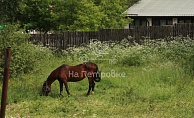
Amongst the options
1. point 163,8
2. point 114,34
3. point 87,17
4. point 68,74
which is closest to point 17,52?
point 68,74

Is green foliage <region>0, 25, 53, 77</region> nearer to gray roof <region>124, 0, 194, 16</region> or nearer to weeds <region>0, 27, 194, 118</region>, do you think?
weeds <region>0, 27, 194, 118</region>

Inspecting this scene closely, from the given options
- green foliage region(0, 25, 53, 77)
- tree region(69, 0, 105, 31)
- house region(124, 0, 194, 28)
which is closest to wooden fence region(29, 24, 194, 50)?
tree region(69, 0, 105, 31)

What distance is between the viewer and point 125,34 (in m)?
21.1

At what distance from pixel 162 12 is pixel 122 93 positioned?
26.2m

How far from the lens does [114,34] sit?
2109 centimetres

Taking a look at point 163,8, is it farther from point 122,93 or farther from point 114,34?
point 122,93

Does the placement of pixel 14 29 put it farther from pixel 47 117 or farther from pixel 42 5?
pixel 42 5

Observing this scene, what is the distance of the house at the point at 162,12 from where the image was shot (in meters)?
34.4

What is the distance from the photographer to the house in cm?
3444

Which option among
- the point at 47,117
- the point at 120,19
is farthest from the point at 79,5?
the point at 47,117

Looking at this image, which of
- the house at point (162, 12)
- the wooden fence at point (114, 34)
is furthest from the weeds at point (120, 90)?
the house at point (162, 12)

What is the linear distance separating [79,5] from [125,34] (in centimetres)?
820

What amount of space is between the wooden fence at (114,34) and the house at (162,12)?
12.8m

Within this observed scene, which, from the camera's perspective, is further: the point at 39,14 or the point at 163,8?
the point at 163,8
